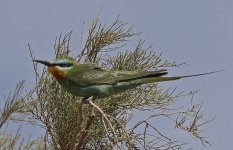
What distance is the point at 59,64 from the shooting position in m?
1.90

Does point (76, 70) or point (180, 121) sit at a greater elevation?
point (76, 70)

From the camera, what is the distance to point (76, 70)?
6.40 ft

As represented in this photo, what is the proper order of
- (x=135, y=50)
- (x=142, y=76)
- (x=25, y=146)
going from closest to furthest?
(x=142, y=76), (x=25, y=146), (x=135, y=50)

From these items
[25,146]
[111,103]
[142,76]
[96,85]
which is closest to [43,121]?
[25,146]

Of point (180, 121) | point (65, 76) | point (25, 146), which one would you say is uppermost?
point (65, 76)

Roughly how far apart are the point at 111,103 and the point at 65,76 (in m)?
0.49

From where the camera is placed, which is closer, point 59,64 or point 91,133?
point 59,64

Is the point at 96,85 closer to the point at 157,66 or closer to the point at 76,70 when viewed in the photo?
the point at 76,70

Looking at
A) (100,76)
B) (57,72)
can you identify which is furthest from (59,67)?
(100,76)

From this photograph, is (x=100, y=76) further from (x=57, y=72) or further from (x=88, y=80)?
(x=57, y=72)

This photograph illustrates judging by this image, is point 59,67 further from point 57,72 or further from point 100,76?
point 100,76

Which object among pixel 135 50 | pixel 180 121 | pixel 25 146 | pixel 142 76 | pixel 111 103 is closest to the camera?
pixel 142 76

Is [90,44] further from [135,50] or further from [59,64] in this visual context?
[59,64]

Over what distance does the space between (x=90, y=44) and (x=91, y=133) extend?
1.23 ft
